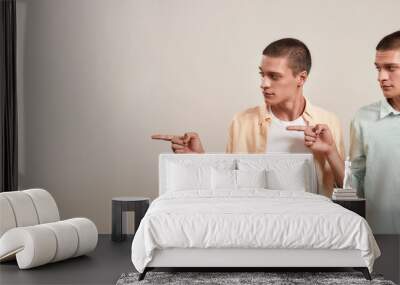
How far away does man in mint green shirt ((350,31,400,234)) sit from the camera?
24.5ft

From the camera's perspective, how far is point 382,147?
7504 mm

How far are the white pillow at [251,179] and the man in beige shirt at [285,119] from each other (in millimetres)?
893

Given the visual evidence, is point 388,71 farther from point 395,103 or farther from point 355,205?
point 355,205

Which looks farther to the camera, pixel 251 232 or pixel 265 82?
pixel 265 82

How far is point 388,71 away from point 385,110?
0.43 meters

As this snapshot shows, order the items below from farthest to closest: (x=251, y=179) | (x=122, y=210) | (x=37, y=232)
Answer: (x=122, y=210)
(x=251, y=179)
(x=37, y=232)

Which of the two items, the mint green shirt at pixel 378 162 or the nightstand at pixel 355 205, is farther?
the mint green shirt at pixel 378 162

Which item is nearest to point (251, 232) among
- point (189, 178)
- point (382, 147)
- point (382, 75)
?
point (189, 178)

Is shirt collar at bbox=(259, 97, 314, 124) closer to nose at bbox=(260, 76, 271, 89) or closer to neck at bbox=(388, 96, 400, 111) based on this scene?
nose at bbox=(260, 76, 271, 89)

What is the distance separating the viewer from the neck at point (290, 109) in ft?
24.9

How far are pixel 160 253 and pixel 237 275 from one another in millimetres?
622

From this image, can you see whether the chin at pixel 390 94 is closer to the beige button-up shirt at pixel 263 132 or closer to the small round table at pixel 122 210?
the beige button-up shirt at pixel 263 132

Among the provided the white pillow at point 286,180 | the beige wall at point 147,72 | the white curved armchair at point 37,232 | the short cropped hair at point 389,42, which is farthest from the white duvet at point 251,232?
the short cropped hair at point 389,42

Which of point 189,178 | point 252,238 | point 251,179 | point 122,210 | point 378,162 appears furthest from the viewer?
point 378,162
